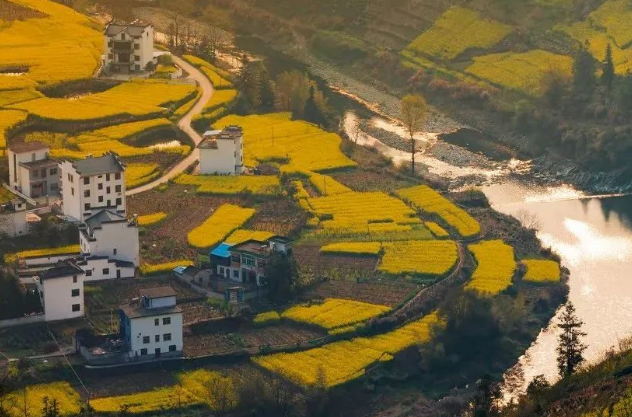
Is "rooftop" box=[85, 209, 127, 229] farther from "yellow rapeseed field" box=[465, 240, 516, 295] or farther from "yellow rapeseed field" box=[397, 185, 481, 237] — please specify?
"yellow rapeseed field" box=[397, 185, 481, 237]

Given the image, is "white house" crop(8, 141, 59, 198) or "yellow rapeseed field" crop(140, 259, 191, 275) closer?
"yellow rapeseed field" crop(140, 259, 191, 275)

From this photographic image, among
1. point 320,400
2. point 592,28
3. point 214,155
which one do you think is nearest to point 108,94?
point 214,155

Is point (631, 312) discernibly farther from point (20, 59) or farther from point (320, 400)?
point (20, 59)

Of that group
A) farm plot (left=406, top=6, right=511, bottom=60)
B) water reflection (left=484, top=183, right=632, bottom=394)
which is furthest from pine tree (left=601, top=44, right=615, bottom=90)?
water reflection (left=484, top=183, right=632, bottom=394)

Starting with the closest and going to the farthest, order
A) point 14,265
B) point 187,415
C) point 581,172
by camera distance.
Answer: point 187,415 → point 14,265 → point 581,172

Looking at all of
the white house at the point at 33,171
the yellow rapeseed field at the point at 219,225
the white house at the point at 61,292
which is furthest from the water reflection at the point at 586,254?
the white house at the point at 33,171

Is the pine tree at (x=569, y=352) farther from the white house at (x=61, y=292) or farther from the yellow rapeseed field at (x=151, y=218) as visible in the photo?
the yellow rapeseed field at (x=151, y=218)
